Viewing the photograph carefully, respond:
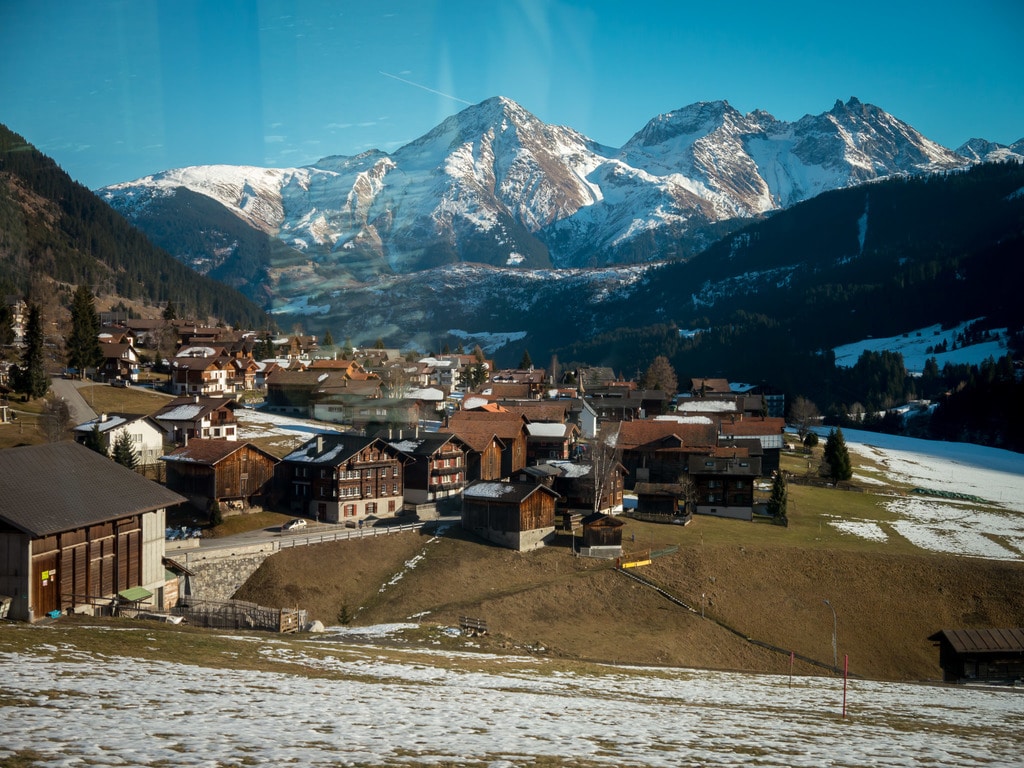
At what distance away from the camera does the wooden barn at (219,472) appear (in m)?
63.7

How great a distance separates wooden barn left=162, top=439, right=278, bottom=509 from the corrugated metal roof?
1997 inches

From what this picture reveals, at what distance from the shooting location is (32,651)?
21.8 m

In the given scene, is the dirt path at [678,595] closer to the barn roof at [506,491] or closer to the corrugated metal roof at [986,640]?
the barn roof at [506,491]

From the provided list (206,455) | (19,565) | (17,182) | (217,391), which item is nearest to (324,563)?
(206,455)

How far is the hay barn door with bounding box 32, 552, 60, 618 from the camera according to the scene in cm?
3434

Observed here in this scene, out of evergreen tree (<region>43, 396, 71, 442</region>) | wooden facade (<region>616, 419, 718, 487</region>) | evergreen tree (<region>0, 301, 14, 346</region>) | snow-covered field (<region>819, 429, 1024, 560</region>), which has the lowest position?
snow-covered field (<region>819, 429, 1024, 560</region>)

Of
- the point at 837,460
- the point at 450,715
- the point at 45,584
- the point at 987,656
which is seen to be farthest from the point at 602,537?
the point at 837,460

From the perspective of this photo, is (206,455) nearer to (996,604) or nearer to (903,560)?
(903,560)

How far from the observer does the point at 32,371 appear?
87750 mm

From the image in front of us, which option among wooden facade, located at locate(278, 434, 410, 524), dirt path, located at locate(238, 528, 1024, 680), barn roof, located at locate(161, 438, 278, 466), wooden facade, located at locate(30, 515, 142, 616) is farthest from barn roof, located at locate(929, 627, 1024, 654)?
barn roof, located at locate(161, 438, 278, 466)

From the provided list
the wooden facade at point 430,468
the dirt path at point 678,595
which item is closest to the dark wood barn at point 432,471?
the wooden facade at point 430,468

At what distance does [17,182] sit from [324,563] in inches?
6577

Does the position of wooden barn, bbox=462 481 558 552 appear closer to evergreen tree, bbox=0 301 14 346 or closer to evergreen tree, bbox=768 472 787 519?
evergreen tree, bbox=768 472 787 519

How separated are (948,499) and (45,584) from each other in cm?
9200
